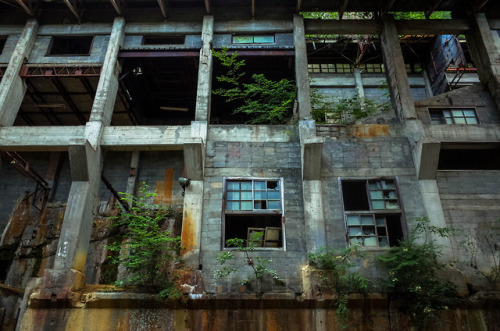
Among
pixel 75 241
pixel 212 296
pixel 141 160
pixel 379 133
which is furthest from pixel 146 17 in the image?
pixel 212 296

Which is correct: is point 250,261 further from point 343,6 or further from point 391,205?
point 343,6

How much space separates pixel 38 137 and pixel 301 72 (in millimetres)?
9131

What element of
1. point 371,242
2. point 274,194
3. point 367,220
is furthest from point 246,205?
point 371,242

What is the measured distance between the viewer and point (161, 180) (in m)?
15.7

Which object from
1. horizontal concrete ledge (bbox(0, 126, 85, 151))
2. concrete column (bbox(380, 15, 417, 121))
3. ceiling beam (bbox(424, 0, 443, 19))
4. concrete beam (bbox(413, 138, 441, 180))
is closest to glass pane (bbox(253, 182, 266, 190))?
concrete beam (bbox(413, 138, 441, 180))

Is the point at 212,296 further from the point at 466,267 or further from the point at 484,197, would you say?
the point at 484,197

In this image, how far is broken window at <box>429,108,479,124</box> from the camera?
39.4 feet

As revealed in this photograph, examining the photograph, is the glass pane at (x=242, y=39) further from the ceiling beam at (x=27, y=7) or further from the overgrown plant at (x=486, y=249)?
the overgrown plant at (x=486, y=249)

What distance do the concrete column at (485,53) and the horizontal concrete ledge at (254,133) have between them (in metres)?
7.26

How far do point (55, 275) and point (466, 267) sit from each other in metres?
11.0

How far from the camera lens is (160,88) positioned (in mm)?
16719

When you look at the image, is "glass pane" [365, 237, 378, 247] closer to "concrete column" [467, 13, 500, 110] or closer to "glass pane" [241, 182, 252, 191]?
"glass pane" [241, 182, 252, 191]

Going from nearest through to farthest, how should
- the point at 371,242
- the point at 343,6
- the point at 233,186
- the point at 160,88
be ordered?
1. the point at 371,242
2. the point at 233,186
3. the point at 343,6
4. the point at 160,88

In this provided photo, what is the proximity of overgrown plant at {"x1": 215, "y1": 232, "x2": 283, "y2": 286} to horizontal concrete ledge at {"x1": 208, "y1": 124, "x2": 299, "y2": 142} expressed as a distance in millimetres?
3259
